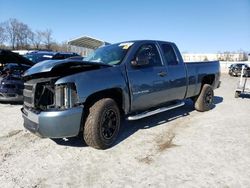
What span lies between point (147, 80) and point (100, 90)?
1.26 m

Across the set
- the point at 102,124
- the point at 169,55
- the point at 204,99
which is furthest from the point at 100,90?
the point at 204,99

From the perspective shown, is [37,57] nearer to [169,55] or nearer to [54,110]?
[169,55]

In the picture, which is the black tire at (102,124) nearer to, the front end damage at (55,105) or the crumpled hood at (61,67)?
the front end damage at (55,105)

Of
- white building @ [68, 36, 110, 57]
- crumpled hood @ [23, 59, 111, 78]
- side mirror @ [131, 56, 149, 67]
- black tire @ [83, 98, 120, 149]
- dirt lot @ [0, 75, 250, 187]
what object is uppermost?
white building @ [68, 36, 110, 57]

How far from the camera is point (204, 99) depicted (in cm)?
782

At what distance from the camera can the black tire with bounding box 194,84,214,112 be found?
25.4ft

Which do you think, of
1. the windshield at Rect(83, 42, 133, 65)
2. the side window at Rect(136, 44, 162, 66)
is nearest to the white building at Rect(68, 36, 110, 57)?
the windshield at Rect(83, 42, 133, 65)

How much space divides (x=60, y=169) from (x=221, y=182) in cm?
217

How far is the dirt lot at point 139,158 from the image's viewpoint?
356 centimetres

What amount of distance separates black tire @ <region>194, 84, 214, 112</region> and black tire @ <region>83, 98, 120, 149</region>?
3.65m

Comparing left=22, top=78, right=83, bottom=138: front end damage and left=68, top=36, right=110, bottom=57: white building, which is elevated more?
left=68, top=36, right=110, bottom=57: white building

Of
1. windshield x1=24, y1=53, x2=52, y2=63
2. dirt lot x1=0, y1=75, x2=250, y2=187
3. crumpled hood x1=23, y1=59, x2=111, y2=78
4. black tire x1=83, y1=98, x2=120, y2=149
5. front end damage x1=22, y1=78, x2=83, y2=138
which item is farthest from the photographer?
windshield x1=24, y1=53, x2=52, y2=63

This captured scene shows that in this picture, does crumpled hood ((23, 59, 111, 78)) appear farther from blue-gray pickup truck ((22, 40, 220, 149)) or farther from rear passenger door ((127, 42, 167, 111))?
rear passenger door ((127, 42, 167, 111))

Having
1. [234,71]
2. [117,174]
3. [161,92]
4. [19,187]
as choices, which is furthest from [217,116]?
[234,71]
